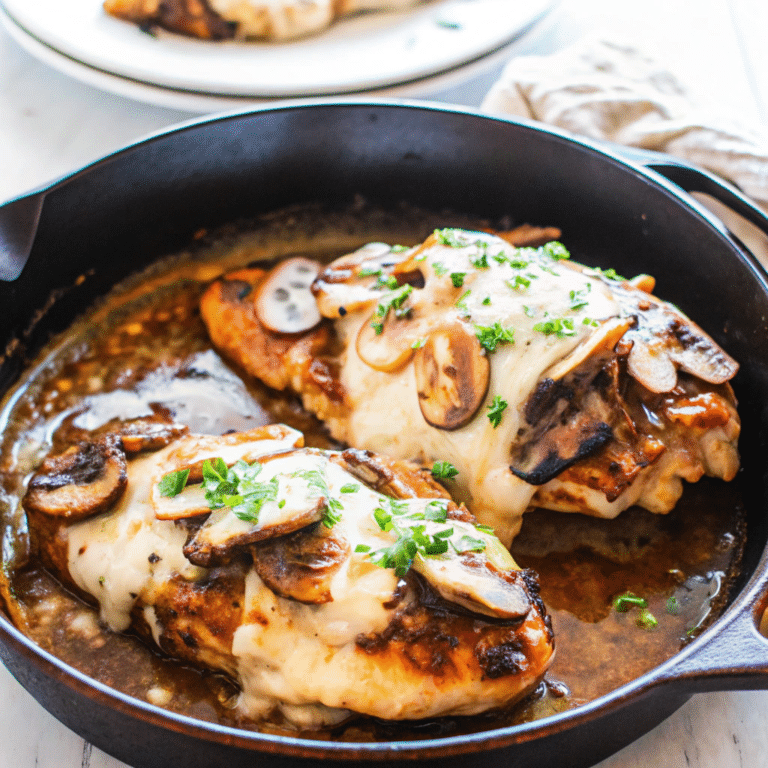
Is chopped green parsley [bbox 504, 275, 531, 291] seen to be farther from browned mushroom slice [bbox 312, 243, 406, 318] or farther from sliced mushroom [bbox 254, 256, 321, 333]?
sliced mushroom [bbox 254, 256, 321, 333]

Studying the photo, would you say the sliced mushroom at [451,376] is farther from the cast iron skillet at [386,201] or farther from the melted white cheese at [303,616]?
the cast iron skillet at [386,201]

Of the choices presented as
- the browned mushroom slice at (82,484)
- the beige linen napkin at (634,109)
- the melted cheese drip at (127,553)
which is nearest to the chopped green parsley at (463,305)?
the melted cheese drip at (127,553)

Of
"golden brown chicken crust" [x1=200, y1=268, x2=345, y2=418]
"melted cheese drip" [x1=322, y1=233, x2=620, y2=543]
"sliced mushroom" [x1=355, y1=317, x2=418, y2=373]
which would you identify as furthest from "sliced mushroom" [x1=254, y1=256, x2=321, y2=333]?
"sliced mushroom" [x1=355, y1=317, x2=418, y2=373]

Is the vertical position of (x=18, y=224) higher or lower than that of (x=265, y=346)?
higher

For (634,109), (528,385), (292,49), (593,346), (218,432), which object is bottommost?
(218,432)

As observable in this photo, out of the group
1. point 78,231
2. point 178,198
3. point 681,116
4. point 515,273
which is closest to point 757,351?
point 515,273

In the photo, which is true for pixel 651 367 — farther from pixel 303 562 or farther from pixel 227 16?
pixel 227 16

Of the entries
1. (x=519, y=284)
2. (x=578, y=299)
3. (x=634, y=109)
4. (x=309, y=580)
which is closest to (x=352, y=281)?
(x=519, y=284)
